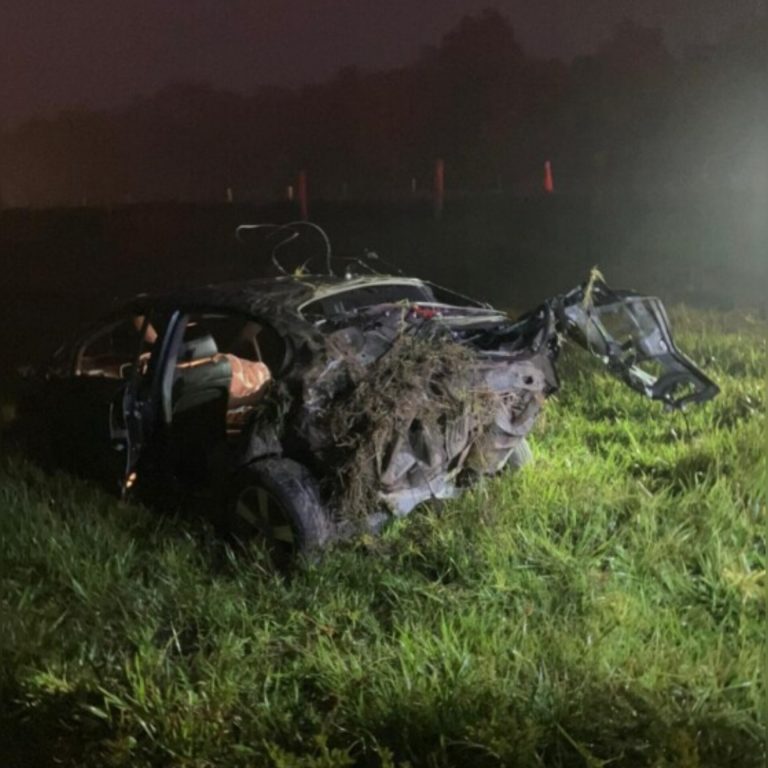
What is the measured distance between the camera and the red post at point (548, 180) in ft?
22.2

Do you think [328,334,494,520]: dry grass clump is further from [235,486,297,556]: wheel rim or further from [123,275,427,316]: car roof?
[123,275,427,316]: car roof

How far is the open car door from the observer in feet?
16.5

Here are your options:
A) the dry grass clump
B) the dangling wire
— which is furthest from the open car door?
the dangling wire

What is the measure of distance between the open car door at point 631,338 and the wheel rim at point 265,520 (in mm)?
1821

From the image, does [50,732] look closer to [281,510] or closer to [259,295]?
[281,510]

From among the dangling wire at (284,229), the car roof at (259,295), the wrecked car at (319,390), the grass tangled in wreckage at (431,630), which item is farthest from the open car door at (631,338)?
the dangling wire at (284,229)

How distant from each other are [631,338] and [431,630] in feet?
7.49

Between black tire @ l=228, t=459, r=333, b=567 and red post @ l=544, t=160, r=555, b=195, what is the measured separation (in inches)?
133

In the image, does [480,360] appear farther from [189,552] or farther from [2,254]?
[2,254]

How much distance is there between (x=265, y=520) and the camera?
4.39 meters

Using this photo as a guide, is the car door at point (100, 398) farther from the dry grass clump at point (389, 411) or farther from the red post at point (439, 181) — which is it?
the red post at point (439, 181)

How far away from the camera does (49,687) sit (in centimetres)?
342

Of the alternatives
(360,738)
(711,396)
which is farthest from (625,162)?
(360,738)

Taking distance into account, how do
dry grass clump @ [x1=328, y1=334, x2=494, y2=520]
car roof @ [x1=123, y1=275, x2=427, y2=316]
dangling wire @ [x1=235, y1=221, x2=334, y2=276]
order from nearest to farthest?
dry grass clump @ [x1=328, y1=334, x2=494, y2=520], car roof @ [x1=123, y1=275, x2=427, y2=316], dangling wire @ [x1=235, y1=221, x2=334, y2=276]
